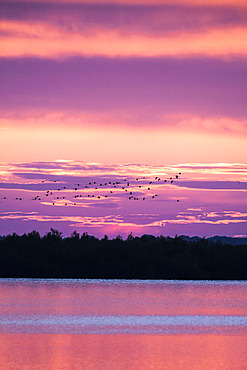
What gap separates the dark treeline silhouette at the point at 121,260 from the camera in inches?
6452

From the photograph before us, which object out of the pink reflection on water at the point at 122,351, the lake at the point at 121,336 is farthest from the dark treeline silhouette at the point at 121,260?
the pink reflection on water at the point at 122,351

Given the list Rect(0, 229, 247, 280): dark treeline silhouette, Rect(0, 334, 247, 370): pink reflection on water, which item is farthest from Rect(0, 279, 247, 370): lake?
Rect(0, 229, 247, 280): dark treeline silhouette

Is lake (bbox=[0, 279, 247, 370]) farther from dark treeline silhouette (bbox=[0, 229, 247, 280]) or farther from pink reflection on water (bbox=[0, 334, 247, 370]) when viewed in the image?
dark treeline silhouette (bbox=[0, 229, 247, 280])

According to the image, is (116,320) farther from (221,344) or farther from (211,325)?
(221,344)

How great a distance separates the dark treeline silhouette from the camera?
163875 mm

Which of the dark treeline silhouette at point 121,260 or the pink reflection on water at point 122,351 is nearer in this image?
the pink reflection on water at point 122,351

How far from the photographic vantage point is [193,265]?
6481 inches

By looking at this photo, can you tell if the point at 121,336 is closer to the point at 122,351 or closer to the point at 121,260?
the point at 122,351

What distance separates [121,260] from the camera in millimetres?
165125

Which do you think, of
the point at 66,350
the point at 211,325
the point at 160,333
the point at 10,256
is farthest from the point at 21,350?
the point at 10,256

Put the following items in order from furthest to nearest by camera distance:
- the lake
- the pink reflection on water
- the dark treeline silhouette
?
the dark treeline silhouette, the lake, the pink reflection on water

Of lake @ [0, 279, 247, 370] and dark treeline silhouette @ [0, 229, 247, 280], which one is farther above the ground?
dark treeline silhouette @ [0, 229, 247, 280]

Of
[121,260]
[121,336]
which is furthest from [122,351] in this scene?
[121,260]

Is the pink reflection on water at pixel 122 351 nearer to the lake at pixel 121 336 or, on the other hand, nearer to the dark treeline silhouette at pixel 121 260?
the lake at pixel 121 336
